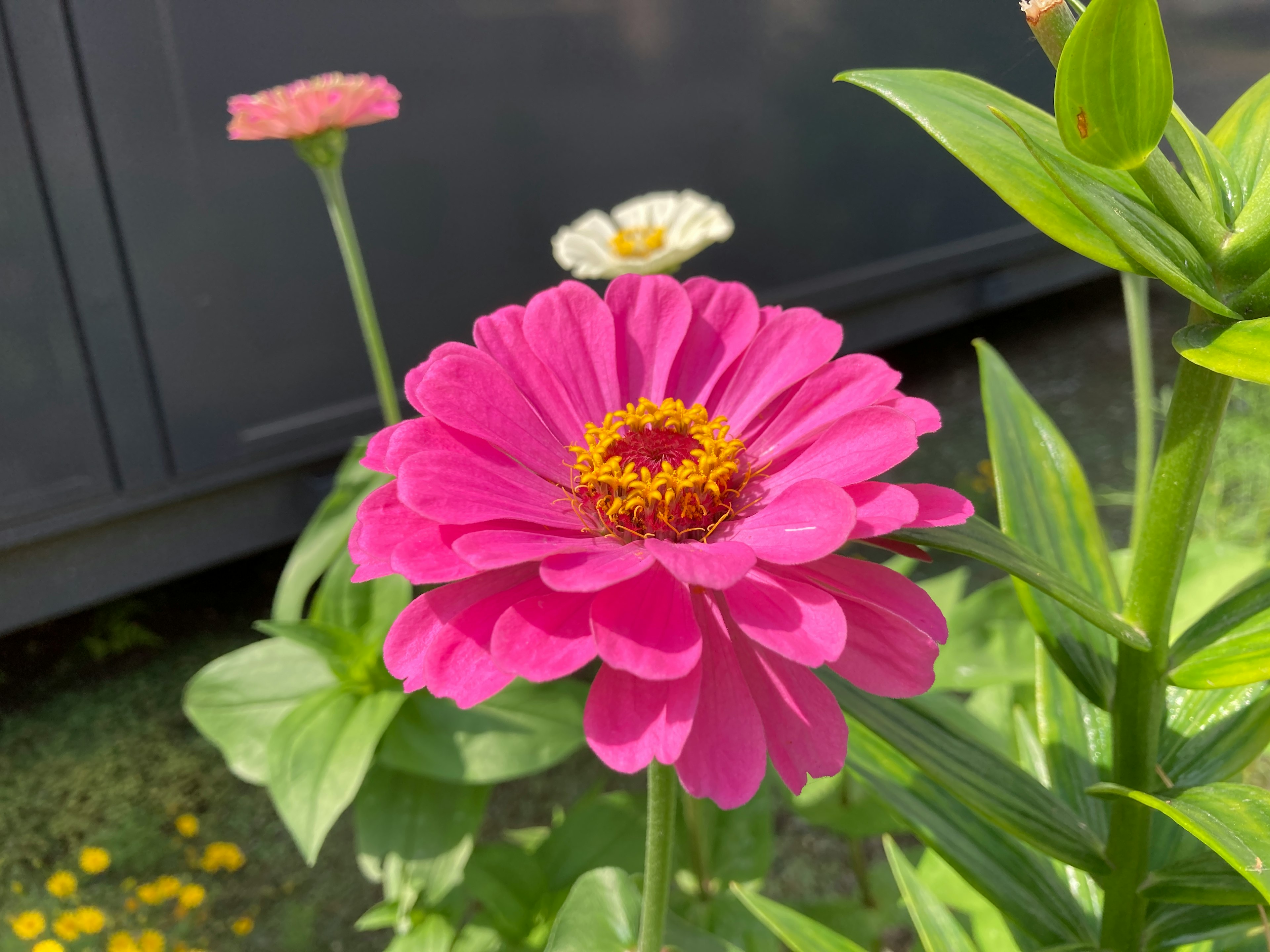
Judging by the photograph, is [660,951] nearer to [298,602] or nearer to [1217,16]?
[298,602]

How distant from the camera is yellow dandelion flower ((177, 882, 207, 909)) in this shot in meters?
0.95

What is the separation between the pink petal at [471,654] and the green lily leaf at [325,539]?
55cm

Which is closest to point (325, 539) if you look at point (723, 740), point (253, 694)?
point (253, 694)

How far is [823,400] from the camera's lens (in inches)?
15.2

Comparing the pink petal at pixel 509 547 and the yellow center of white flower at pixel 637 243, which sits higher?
the pink petal at pixel 509 547

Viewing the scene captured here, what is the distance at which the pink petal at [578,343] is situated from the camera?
39 centimetres

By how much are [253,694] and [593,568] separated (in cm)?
68

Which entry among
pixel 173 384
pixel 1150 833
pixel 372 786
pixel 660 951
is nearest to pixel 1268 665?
pixel 1150 833

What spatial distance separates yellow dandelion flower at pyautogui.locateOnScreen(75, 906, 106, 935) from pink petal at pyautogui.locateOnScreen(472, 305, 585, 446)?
0.80 metres

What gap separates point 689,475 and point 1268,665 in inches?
8.6

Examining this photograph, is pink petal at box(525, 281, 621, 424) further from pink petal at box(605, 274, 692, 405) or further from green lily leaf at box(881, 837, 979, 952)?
green lily leaf at box(881, 837, 979, 952)

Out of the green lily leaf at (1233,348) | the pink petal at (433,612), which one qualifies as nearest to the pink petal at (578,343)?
the pink petal at (433,612)

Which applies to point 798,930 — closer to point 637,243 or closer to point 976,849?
point 976,849

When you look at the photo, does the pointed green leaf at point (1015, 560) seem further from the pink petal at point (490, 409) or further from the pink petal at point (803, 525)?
the pink petal at point (490, 409)
